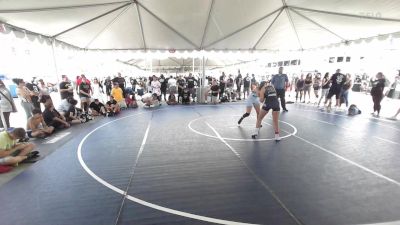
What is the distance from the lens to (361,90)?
22125mm

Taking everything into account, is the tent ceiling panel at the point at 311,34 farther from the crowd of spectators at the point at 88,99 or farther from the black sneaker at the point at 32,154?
the black sneaker at the point at 32,154

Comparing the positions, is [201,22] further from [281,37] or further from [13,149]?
[13,149]

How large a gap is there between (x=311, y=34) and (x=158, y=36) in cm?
898

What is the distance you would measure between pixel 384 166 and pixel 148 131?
21.1 feet

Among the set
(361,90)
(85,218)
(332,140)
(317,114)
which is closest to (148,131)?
(85,218)

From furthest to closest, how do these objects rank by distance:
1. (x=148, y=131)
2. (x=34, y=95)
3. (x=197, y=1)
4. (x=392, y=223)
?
1. (x=197, y=1)
2. (x=34, y=95)
3. (x=148, y=131)
4. (x=392, y=223)

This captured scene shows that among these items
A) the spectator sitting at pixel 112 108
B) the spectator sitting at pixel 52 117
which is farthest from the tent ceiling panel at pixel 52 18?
the spectator sitting at pixel 112 108

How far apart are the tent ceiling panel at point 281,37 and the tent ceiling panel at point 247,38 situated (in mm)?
491

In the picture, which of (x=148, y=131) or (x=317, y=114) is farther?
(x=317, y=114)

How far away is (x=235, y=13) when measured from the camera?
36.9 feet

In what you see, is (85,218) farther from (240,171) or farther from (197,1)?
(197,1)

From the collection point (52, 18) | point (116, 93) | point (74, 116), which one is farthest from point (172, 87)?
point (52, 18)

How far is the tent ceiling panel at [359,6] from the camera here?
8.43 m

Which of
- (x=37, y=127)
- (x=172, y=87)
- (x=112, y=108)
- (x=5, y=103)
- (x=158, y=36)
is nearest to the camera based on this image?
(x=5, y=103)
